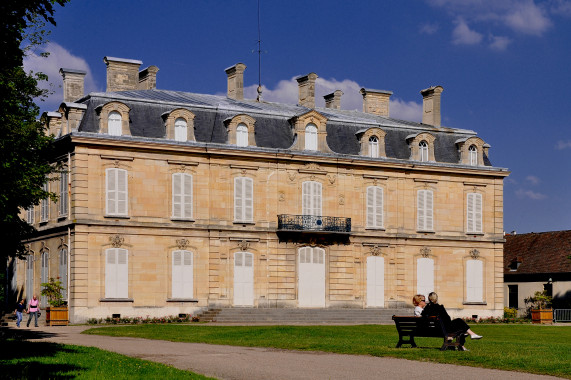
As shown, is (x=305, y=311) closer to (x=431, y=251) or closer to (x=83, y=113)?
(x=431, y=251)

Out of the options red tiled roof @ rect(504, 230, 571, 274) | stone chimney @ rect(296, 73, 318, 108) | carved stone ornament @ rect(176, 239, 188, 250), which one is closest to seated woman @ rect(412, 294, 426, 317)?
carved stone ornament @ rect(176, 239, 188, 250)

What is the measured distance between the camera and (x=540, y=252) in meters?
61.4

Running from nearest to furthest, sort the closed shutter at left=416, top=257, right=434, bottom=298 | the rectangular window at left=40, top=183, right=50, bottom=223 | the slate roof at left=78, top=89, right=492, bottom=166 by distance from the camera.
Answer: the slate roof at left=78, top=89, right=492, bottom=166
the rectangular window at left=40, top=183, right=50, bottom=223
the closed shutter at left=416, top=257, right=434, bottom=298

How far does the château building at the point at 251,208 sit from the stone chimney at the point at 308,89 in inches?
3.3

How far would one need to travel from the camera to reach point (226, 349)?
2361cm

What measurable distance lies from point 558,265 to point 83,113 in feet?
103

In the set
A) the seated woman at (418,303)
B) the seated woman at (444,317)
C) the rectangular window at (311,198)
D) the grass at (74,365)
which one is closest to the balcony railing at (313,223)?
the rectangular window at (311,198)

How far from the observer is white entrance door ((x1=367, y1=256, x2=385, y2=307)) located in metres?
49.3

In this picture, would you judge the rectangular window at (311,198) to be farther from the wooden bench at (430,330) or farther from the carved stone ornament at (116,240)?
the wooden bench at (430,330)

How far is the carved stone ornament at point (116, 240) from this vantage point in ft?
142

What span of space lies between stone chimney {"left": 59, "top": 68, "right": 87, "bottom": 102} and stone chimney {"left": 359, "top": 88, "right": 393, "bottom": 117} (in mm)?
18020

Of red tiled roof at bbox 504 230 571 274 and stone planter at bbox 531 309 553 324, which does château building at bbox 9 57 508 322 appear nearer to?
stone planter at bbox 531 309 553 324

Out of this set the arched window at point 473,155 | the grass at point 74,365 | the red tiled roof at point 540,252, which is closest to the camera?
the grass at point 74,365

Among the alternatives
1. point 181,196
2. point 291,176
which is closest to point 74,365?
point 181,196
